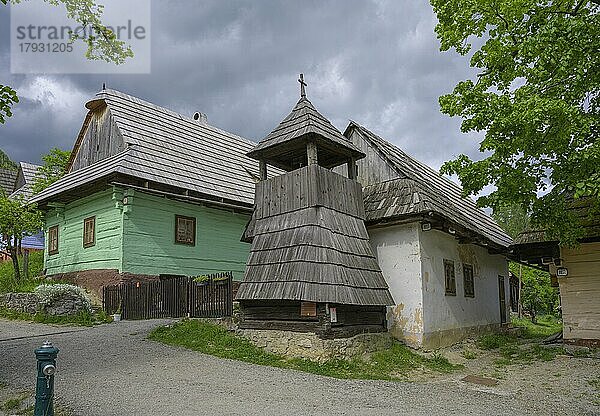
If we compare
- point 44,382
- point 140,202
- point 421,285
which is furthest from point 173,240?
point 44,382

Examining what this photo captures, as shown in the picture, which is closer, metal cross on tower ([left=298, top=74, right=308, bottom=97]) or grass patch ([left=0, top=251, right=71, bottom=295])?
metal cross on tower ([left=298, top=74, right=308, bottom=97])

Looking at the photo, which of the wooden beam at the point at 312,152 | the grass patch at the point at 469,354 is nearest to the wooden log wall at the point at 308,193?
the wooden beam at the point at 312,152

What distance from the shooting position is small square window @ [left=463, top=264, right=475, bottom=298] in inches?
635

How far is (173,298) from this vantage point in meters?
15.4

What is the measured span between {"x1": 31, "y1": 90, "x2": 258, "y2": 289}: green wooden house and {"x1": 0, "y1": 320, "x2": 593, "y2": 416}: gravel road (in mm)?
7019

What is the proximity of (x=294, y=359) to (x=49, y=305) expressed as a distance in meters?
8.70

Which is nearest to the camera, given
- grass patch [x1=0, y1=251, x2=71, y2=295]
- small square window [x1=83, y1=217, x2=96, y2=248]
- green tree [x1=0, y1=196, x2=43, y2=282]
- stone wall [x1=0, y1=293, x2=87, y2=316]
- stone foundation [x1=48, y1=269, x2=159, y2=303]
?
stone wall [x1=0, y1=293, x2=87, y2=316]

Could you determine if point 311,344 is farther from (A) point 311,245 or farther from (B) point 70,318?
(B) point 70,318

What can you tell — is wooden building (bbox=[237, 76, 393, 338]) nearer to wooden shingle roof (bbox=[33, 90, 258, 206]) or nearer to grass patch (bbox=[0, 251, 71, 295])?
wooden shingle roof (bbox=[33, 90, 258, 206])

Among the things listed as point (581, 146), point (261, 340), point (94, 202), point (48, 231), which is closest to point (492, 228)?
point (581, 146)

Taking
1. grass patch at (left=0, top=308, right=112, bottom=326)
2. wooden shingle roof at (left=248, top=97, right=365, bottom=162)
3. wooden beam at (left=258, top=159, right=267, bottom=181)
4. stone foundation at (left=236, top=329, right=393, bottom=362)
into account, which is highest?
wooden shingle roof at (left=248, top=97, right=365, bottom=162)

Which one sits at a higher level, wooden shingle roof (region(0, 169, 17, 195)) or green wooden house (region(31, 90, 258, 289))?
wooden shingle roof (region(0, 169, 17, 195))

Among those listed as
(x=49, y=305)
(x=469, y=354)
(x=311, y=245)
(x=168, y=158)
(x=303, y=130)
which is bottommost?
(x=469, y=354)

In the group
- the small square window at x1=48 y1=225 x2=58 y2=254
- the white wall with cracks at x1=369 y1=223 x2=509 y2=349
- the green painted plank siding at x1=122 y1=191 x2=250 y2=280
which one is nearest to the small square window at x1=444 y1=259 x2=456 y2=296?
the white wall with cracks at x1=369 y1=223 x2=509 y2=349
